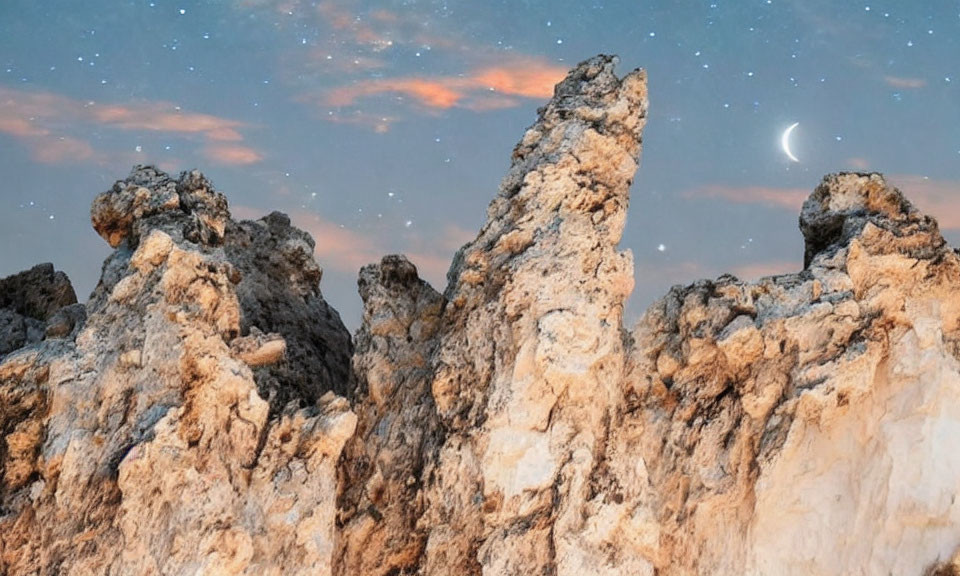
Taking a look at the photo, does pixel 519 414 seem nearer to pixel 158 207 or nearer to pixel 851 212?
pixel 158 207

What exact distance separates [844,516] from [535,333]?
3.96 m

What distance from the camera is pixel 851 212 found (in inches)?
488

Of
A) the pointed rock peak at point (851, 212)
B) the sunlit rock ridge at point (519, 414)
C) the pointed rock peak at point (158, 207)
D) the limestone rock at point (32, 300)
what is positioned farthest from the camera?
the limestone rock at point (32, 300)

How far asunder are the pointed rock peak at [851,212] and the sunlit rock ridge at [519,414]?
105 mm

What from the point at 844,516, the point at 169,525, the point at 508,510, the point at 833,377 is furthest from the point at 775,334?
the point at 169,525

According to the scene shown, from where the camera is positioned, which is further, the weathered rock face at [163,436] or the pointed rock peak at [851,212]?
the pointed rock peak at [851,212]

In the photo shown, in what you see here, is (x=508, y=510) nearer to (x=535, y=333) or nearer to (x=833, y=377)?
(x=535, y=333)

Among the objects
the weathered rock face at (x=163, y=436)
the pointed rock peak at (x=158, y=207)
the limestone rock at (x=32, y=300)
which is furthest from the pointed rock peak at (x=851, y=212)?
the limestone rock at (x=32, y=300)

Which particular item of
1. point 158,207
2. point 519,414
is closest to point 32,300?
point 158,207

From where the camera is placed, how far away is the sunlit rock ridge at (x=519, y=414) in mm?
9586

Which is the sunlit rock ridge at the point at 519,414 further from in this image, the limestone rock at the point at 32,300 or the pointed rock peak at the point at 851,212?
the limestone rock at the point at 32,300

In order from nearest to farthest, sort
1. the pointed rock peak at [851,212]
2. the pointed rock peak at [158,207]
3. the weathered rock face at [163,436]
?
the weathered rock face at [163,436] → the pointed rock peak at [158,207] → the pointed rock peak at [851,212]

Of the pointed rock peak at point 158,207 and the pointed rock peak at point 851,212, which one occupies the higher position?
the pointed rock peak at point 851,212

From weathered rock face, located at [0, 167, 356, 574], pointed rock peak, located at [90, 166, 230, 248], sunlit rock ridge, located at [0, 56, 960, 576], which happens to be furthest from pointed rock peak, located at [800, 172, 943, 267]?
pointed rock peak, located at [90, 166, 230, 248]
